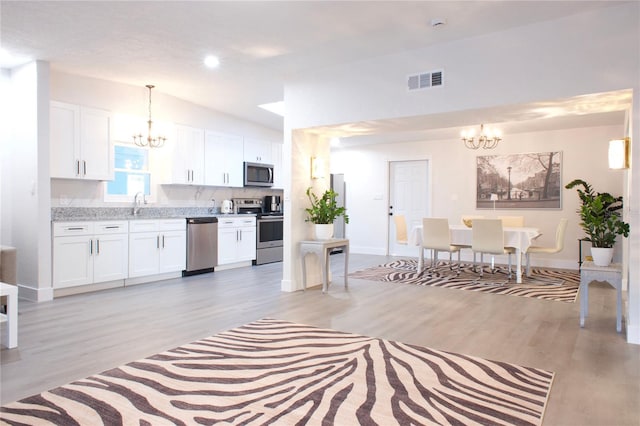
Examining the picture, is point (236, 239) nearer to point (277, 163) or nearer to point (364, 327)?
point (277, 163)

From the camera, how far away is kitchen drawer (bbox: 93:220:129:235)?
5.20 meters

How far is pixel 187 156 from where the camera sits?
6.68 meters

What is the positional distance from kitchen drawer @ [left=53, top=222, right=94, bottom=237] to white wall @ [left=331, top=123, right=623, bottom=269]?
5709 mm

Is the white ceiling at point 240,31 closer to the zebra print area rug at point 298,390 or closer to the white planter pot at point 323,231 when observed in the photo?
the white planter pot at point 323,231

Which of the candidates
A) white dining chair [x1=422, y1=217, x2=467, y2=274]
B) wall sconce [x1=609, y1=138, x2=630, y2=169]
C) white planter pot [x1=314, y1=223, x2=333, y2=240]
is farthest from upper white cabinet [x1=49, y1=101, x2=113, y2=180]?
wall sconce [x1=609, y1=138, x2=630, y2=169]

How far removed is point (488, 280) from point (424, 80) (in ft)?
10.3

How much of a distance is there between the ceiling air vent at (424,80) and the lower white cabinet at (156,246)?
384cm

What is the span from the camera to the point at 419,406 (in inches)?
88.4

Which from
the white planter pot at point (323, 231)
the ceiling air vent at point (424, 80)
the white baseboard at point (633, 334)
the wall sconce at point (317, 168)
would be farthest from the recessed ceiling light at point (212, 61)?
the white baseboard at point (633, 334)

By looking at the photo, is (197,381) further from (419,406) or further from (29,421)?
(419,406)

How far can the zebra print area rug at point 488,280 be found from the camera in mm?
5230

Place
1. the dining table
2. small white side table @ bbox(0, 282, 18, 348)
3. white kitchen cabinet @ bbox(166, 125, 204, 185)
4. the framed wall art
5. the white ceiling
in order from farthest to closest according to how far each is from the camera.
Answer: the framed wall art < white kitchen cabinet @ bbox(166, 125, 204, 185) < the dining table < the white ceiling < small white side table @ bbox(0, 282, 18, 348)

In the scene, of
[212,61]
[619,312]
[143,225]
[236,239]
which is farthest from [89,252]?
[619,312]

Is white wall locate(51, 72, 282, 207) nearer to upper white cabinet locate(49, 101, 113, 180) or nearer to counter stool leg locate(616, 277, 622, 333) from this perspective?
upper white cabinet locate(49, 101, 113, 180)
